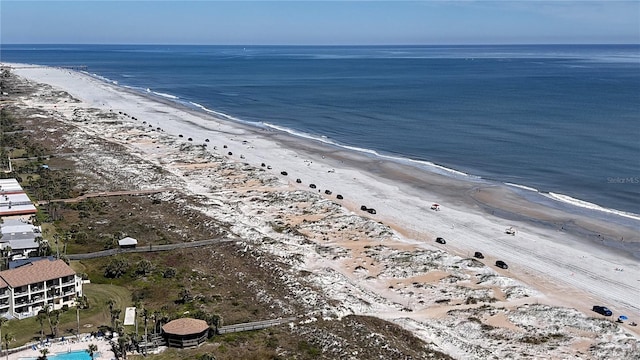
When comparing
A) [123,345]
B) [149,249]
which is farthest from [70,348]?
[149,249]

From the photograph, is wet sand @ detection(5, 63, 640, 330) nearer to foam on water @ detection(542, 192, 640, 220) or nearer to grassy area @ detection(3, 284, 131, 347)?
foam on water @ detection(542, 192, 640, 220)

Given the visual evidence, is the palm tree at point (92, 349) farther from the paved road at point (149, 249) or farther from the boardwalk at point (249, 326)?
the paved road at point (149, 249)

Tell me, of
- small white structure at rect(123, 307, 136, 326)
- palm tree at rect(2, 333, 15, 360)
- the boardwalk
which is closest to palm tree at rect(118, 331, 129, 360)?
small white structure at rect(123, 307, 136, 326)

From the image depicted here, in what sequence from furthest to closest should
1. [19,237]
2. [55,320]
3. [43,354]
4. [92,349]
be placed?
[19,237], [55,320], [92,349], [43,354]

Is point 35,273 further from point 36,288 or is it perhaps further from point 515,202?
point 515,202

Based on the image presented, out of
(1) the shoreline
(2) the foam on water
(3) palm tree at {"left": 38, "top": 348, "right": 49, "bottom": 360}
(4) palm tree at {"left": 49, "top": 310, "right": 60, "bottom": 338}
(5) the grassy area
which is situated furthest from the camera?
(2) the foam on water

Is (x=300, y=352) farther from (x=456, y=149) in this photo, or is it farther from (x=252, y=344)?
(x=456, y=149)
